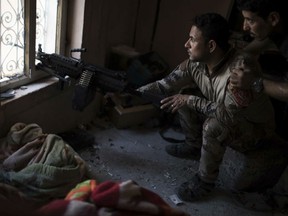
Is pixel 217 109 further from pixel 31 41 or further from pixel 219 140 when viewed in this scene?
pixel 31 41

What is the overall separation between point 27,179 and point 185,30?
1699 mm

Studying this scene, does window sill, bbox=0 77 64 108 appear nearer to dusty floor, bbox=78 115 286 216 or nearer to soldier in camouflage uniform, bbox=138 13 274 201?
dusty floor, bbox=78 115 286 216

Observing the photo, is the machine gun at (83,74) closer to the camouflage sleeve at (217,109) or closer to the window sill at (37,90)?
the window sill at (37,90)

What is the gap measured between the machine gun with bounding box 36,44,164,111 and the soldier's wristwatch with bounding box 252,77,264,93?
571mm

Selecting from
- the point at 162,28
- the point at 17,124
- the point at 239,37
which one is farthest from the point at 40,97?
the point at 239,37

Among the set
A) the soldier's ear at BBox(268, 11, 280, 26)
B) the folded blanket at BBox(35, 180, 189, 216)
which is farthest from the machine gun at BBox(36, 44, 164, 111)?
the folded blanket at BBox(35, 180, 189, 216)

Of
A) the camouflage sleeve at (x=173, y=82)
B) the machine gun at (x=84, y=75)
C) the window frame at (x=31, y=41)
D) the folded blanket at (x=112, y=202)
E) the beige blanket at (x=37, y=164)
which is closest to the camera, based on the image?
the folded blanket at (x=112, y=202)

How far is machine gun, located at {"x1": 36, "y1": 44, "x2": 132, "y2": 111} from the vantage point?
205 centimetres

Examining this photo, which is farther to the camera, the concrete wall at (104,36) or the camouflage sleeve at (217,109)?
the concrete wall at (104,36)

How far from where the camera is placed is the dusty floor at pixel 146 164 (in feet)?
6.63

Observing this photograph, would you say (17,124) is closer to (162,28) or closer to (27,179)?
(27,179)

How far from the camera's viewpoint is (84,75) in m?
2.05

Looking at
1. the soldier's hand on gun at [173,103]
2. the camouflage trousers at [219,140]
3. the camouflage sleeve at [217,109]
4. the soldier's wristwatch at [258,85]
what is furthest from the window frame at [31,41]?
the soldier's wristwatch at [258,85]

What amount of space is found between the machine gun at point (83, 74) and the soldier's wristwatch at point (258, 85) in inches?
26.1
